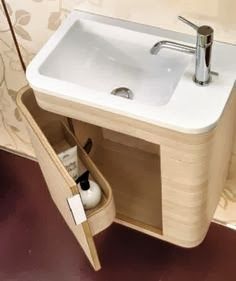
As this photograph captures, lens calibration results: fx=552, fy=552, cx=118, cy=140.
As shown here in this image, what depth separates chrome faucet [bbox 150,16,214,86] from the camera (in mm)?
1312

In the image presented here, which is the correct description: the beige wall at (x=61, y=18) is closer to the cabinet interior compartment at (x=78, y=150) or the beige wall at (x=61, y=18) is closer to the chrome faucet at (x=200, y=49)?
the chrome faucet at (x=200, y=49)

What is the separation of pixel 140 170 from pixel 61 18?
22.4 inches

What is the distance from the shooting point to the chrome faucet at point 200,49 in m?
1.31

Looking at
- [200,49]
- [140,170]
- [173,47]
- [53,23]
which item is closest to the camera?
[200,49]

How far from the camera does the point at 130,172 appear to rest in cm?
187

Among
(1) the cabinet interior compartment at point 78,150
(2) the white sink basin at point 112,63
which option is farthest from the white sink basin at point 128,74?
(1) the cabinet interior compartment at point 78,150

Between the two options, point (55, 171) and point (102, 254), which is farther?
Answer: point (102, 254)

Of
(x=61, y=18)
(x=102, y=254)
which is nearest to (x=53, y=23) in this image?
(x=61, y=18)

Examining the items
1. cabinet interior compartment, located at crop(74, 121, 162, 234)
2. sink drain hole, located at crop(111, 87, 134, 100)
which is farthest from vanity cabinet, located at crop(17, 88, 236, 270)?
sink drain hole, located at crop(111, 87, 134, 100)

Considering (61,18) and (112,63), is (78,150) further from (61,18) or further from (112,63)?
(61,18)

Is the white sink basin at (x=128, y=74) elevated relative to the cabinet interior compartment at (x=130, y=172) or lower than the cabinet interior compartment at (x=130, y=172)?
elevated

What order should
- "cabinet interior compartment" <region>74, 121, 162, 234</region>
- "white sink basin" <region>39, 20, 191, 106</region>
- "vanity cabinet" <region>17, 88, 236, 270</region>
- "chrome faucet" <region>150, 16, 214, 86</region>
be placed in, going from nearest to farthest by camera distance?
"chrome faucet" <region>150, 16, 214, 86</region> < "vanity cabinet" <region>17, 88, 236, 270</region> < "white sink basin" <region>39, 20, 191, 106</region> < "cabinet interior compartment" <region>74, 121, 162, 234</region>

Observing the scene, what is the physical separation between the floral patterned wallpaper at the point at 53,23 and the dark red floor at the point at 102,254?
0.16m

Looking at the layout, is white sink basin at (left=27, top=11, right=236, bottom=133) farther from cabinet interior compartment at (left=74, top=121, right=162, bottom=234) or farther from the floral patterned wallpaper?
cabinet interior compartment at (left=74, top=121, right=162, bottom=234)
